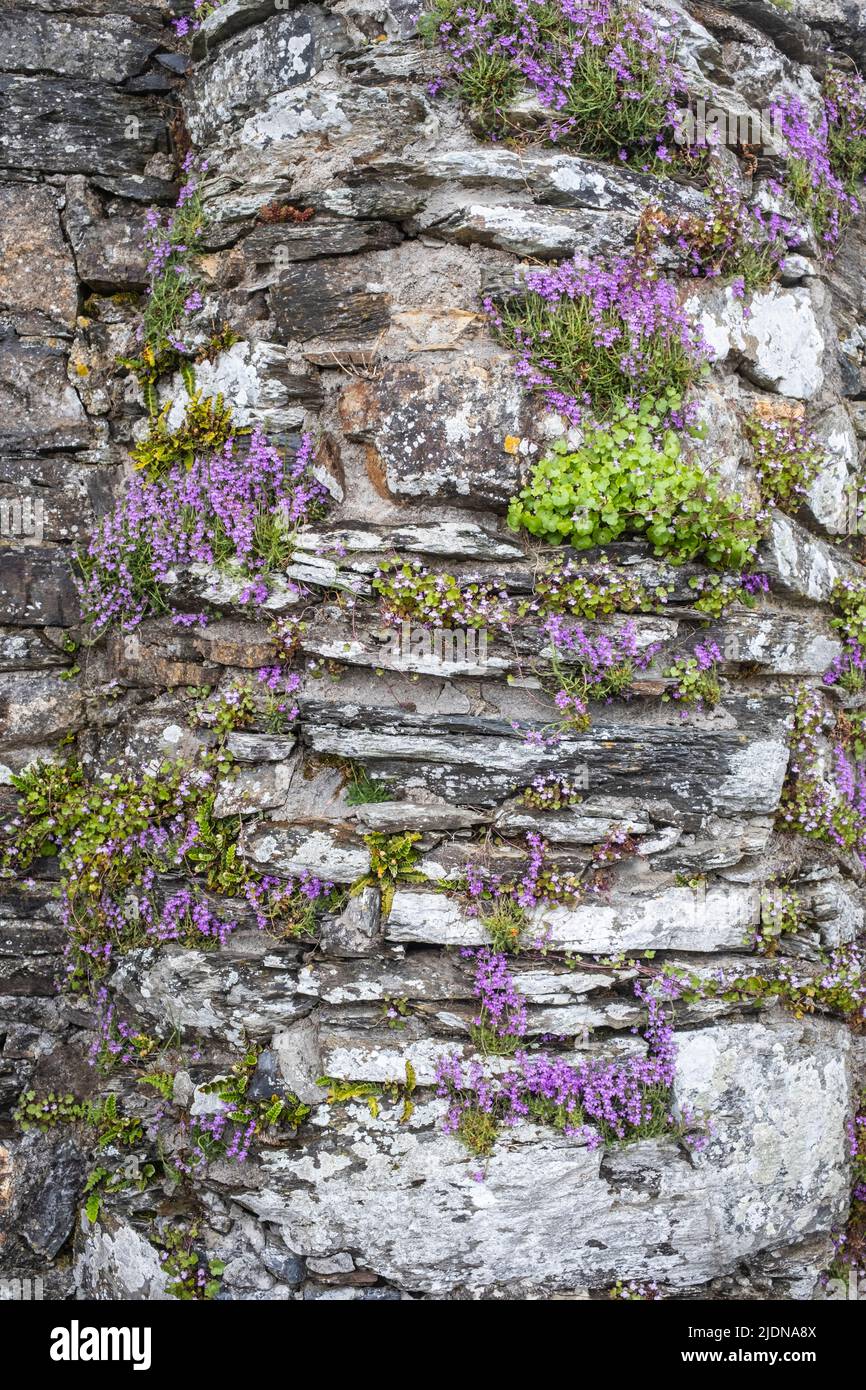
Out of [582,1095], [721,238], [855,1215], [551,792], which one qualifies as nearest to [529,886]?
[551,792]

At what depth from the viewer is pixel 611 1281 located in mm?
A: 4656

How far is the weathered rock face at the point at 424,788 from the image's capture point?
461 centimetres

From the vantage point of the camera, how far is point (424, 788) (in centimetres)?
473

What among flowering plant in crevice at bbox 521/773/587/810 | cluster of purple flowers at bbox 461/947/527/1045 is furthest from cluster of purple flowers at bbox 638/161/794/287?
cluster of purple flowers at bbox 461/947/527/1045

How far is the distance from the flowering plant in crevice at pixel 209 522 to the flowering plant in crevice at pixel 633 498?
3.66 ft

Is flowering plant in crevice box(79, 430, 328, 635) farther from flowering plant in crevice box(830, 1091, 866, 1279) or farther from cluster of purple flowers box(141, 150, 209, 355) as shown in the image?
flowering plant in crevice box(830, 1091, 866, 1279)

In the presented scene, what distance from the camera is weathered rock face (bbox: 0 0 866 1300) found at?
461 cm

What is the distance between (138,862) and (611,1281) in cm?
297

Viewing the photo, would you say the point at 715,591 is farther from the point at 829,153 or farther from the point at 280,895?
the point at 829,153

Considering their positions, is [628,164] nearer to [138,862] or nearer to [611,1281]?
[138,862]

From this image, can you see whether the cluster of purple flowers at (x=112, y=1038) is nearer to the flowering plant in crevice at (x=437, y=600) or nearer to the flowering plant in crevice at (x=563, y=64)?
the flowering plant in crevice at (x=437, y=600)

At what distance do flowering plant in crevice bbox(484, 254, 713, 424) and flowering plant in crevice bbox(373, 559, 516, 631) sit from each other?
932mm

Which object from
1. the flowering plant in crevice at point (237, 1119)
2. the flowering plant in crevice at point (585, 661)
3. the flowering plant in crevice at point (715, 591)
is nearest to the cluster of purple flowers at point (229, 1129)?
the flowering plant in crevice at point (237, 1119)

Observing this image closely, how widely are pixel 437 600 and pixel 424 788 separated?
2.86ft
